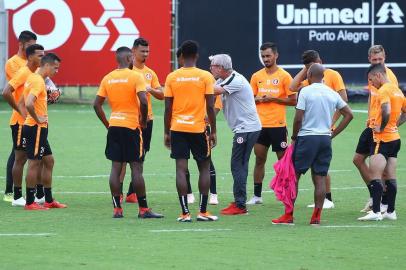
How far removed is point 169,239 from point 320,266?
201 centimetres

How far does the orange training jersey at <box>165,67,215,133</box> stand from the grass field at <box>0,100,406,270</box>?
1156 millimetres

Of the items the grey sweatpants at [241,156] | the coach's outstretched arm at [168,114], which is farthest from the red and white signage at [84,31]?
the coach's outstretched arm at [168,114]

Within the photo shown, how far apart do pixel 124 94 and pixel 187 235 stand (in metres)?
2.20

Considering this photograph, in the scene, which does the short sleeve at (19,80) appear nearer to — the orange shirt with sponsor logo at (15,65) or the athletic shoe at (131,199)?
the orange shirt with sponsor logo at (15,65)

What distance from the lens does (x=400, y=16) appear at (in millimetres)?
31938

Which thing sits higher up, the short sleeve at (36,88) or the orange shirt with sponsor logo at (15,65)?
the orange shirt with sponsor logo at (15,65)

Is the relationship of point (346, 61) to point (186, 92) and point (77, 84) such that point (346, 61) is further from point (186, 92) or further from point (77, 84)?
point (186, 92)

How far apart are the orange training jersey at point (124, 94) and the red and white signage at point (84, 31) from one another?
17726 millimetres

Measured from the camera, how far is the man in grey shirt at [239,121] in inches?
543

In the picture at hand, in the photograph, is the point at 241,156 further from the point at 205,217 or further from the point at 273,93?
the point at 273,93

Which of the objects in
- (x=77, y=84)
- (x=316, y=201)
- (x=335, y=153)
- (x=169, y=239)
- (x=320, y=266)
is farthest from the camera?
(x=77, y=84)

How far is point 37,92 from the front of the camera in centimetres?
1391

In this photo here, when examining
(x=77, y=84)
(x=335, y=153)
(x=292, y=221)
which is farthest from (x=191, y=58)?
(x=77, y=84)

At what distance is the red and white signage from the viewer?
30.9 m
